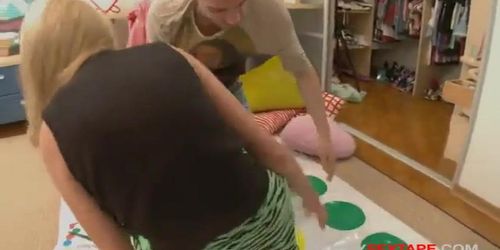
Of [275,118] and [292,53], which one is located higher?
[292,53]

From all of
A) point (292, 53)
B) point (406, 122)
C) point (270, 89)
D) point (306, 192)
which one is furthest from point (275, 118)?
point (306, 192)

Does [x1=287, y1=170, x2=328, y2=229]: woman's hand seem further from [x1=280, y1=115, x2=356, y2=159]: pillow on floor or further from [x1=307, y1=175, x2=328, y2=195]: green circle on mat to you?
[x1=280, y1=115, x2=356, y2=159]: pillow on floor

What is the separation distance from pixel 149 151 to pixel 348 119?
2.38 metres

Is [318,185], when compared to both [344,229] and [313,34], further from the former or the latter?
[313,34]

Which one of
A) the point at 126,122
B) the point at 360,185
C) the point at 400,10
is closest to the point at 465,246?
the point at 360,185

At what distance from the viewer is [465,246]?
5.66 feet

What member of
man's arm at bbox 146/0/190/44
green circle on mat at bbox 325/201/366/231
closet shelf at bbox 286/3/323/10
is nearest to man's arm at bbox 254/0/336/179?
man's arm at bbox 146/0/190/44

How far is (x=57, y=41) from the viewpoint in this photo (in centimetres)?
72

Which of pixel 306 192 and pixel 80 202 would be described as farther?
pixel 306 192

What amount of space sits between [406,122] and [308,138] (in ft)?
3.13

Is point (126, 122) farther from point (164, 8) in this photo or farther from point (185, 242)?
point (164, 8)

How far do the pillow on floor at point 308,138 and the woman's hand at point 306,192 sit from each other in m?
1.14

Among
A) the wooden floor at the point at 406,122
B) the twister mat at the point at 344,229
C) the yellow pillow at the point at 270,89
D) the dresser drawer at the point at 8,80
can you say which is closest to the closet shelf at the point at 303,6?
the yellow pillow at the point at 270,89

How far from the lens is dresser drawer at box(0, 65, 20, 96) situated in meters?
2.62
